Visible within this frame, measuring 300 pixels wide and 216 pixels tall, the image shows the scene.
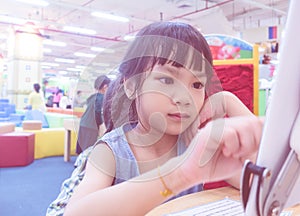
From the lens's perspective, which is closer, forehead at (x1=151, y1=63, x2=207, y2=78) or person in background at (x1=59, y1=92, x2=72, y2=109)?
forehead at (x1=151, y1=63, x2=207, y2=78)

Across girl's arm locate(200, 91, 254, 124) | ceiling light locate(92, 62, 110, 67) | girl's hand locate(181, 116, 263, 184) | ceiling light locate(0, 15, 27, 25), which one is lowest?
girl's hand locate(181, 116, 263, 184)

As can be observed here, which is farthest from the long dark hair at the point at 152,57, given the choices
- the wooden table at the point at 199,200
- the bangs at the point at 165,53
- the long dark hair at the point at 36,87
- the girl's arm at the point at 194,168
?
the long dark hair at the point at 36,87

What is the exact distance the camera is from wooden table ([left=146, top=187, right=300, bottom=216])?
2.13 feet

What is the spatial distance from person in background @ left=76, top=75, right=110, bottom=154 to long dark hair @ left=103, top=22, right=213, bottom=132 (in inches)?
0.4

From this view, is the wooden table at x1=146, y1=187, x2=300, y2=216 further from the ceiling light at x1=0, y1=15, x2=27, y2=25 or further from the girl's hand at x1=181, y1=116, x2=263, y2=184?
the ceiling light at x1=0, y1=15, x2=27, y2=25

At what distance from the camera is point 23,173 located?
299cm

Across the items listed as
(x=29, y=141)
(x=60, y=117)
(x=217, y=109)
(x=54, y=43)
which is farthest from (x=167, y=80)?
(x=54, y=43)

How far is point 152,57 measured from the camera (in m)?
0.41

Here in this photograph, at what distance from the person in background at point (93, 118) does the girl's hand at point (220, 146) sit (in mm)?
199

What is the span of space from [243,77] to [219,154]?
915mm

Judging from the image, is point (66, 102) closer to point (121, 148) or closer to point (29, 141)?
point (29, 141)

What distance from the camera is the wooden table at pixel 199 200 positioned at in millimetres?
650

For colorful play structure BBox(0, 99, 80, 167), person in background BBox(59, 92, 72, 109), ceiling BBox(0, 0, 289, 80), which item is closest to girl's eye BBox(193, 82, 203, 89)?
person in background BBox(59, 92, 72, 109)

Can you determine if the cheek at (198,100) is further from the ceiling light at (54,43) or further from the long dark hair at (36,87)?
the ceiling light at (54,43)
